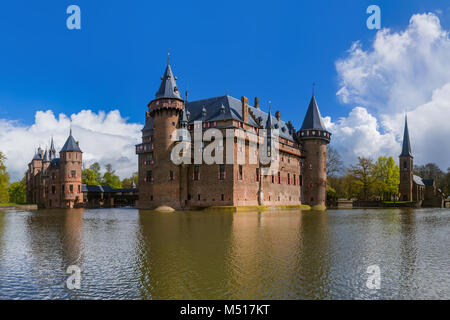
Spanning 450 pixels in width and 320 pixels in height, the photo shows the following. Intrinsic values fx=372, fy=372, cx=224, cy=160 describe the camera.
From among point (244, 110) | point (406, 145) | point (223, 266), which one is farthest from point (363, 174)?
point (223, 266)

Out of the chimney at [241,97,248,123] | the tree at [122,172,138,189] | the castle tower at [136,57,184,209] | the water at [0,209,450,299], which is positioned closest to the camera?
the water at [0,209,450,299]

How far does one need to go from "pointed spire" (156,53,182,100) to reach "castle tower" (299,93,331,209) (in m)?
25.2

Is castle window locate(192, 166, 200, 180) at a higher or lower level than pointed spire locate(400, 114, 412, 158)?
lower

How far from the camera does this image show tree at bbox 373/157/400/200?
7266 cm

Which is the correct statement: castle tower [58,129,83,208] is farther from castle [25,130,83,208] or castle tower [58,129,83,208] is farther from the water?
the water

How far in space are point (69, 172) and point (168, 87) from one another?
27092 millimetres

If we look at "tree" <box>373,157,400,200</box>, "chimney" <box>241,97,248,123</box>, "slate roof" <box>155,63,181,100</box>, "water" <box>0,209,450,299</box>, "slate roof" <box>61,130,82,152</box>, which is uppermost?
"slate roof" <box>155,63,181,100</box>

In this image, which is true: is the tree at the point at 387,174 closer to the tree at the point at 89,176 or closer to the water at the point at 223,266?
the water at the point at 223,266

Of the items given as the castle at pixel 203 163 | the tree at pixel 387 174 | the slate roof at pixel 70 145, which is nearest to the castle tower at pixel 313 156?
the castle at pixel 203 163

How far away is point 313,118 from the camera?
62281 millimetres

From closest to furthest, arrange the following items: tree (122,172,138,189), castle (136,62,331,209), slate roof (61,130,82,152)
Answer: castle (136,62,331,209)
slate roof (61,130,82,152)
tree (122,172,138,189)

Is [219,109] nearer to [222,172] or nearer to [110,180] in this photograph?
[222,172]

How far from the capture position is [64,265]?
39.8ft

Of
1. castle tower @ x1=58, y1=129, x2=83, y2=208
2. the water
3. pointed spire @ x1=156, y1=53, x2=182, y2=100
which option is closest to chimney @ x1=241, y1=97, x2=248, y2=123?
pointed spire @ x1=156, y1=53, x2=182, y2=100
